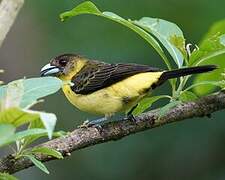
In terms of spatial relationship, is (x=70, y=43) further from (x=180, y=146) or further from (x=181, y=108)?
(x=181, y=108)

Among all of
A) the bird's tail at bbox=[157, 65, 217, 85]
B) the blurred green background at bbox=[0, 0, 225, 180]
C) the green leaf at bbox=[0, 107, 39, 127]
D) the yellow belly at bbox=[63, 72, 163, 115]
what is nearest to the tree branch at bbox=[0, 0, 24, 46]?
the green leaf at bbox=[0, 107, 39, 127]

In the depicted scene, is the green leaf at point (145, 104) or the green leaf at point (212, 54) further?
the green leaf at point (145, 104)

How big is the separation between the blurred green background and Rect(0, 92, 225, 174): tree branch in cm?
233

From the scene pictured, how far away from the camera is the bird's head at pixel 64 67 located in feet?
14.9

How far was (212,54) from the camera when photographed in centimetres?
294

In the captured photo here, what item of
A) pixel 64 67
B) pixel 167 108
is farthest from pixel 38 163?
pixel 64 67

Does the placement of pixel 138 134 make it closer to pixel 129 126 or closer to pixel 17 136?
pixel 129 126

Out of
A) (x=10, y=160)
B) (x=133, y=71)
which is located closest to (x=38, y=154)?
(x=10, y=160)

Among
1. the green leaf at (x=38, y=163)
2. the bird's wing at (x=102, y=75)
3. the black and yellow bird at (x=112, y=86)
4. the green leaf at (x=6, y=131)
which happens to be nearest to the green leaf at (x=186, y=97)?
the black and yellow bird at (x=112, y=86)

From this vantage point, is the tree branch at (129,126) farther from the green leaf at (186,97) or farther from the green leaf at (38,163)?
the green leaf at (38,163)

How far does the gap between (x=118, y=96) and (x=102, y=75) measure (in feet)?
0.92

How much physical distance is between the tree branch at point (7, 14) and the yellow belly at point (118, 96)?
165 cm

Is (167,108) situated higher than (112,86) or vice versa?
(167,108)

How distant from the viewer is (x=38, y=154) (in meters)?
2.41
